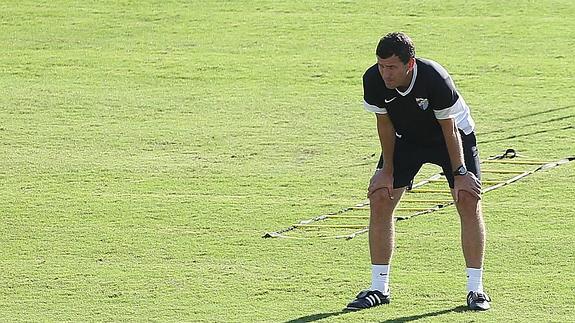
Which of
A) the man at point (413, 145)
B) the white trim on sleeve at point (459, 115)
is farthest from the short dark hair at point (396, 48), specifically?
the white trim on sleeve at point (459, 115)

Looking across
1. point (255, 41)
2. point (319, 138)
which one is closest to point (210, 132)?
point (319, 138)

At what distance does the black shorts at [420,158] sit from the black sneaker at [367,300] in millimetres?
643

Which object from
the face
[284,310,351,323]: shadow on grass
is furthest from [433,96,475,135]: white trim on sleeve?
[284,310,351,323]: shadow on grass

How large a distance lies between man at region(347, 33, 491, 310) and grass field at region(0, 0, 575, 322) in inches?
11.2

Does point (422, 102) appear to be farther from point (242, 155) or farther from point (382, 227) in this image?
point (242, 155)

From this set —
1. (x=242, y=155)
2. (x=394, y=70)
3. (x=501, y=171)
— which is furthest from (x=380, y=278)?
(x=242, y=155)

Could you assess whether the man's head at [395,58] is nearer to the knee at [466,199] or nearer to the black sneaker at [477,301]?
the knee at [466,199]

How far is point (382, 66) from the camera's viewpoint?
7.19 m

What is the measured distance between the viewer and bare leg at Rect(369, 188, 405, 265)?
7.73m

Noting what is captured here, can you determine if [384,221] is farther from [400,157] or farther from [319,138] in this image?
[319,138]

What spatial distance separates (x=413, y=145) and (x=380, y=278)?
31.8 inches

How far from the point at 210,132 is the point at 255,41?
4.40 metres

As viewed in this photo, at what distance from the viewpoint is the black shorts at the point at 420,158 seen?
300 inches

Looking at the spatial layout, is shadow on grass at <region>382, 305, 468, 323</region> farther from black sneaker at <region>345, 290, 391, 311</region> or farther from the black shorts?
the black shorts
